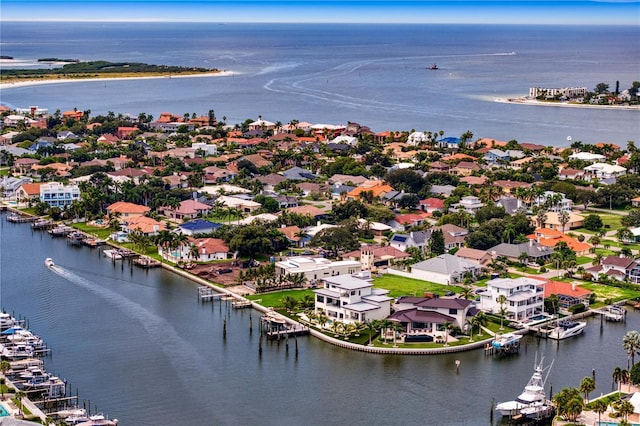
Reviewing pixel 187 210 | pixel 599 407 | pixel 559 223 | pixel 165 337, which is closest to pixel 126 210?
pixel 187 210

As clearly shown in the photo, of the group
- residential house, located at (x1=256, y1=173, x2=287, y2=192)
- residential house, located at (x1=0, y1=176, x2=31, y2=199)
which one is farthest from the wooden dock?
residential house, located at (x1=0, y1=176, x2=31, y2=199)

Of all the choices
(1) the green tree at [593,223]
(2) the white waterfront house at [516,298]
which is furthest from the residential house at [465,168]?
(2) the white waterfront house at [516,298]

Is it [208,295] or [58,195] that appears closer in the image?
[208,295]

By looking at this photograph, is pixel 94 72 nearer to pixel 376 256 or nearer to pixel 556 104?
pixel 556 104

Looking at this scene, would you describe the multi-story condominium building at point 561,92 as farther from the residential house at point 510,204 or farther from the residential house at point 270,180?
the residential house at point 510,204

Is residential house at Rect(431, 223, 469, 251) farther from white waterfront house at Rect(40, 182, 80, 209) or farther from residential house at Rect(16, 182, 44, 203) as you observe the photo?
residential house at Rect(16, 182, 44, 203)

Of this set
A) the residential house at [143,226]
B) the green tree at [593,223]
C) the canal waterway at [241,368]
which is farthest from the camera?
the green tree at [593,223]
